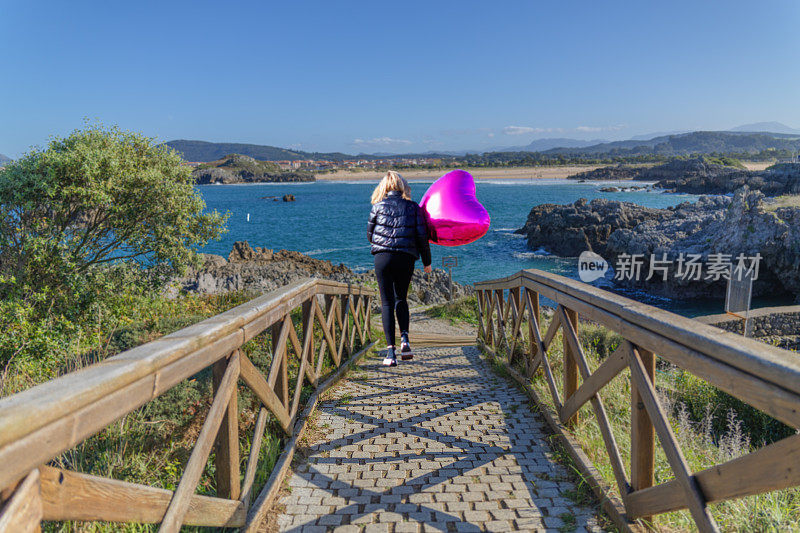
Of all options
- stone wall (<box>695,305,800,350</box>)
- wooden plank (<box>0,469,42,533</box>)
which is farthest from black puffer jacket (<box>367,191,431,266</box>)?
stone wall (<box>695,305,800,350</box>)

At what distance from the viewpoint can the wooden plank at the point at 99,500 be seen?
52.7 inches

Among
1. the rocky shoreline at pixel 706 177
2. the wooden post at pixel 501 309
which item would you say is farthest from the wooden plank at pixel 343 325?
the rocky shoreline at pixel 706 177

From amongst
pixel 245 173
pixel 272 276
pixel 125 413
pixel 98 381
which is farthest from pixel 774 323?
pixel 245 173

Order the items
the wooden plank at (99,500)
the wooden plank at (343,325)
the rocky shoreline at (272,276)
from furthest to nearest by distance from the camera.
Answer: the rocky shoreline at (272,276)
the wooden plank at (343,325)
the wooden plank at (99,500)

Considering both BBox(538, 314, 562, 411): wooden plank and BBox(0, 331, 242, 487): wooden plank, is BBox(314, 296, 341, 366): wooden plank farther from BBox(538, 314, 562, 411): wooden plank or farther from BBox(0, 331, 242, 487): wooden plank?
BBox(0, 331, 242, 487): wooden plank

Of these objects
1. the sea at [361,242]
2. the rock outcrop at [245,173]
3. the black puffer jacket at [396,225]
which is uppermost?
the rock outcrop at [245,173]

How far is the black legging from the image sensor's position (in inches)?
205

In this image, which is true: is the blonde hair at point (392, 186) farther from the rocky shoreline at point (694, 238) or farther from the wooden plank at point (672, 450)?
the rocky shoreline at point (694, 238)

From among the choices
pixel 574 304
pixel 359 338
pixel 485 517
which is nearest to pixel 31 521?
pixel 485 517

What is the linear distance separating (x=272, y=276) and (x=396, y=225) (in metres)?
19.6

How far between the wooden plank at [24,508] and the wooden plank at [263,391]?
1.35 m

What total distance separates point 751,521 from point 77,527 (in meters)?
3.45

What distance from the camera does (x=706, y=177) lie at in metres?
96.2

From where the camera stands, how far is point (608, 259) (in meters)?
37.4
